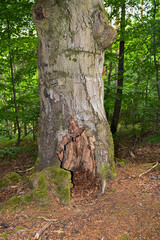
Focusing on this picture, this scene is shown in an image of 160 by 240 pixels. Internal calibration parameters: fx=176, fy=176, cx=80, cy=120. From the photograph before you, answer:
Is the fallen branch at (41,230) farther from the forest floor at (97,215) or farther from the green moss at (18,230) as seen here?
the green moss at (18,230)

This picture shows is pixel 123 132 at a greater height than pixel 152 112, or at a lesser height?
lesser

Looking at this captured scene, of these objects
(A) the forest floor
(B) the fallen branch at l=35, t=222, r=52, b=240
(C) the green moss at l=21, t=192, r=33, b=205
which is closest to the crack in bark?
(A) the forest floor

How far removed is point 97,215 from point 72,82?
2.15m

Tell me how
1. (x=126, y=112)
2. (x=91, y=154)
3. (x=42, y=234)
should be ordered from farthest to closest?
(x=126, y=112) < (x=91, y=154) < (x=42, y=234)

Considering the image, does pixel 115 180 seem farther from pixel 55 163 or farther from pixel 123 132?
pixel 123 132

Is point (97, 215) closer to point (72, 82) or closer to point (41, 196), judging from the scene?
point (41, 196)

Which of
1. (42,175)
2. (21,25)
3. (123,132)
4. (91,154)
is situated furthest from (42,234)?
(123,132)

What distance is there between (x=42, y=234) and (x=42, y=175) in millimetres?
1030

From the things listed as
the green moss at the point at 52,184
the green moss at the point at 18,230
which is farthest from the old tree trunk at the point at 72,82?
the green moss at the point at 18,230

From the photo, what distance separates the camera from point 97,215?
2.48 m

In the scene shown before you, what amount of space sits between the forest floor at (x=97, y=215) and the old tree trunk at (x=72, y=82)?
438mm

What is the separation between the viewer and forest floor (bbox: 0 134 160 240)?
210 cm

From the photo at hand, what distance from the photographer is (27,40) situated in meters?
5.36

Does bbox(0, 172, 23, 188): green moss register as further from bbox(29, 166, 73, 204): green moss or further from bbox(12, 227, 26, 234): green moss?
bbox(12, 227, 26, 234): green moss
